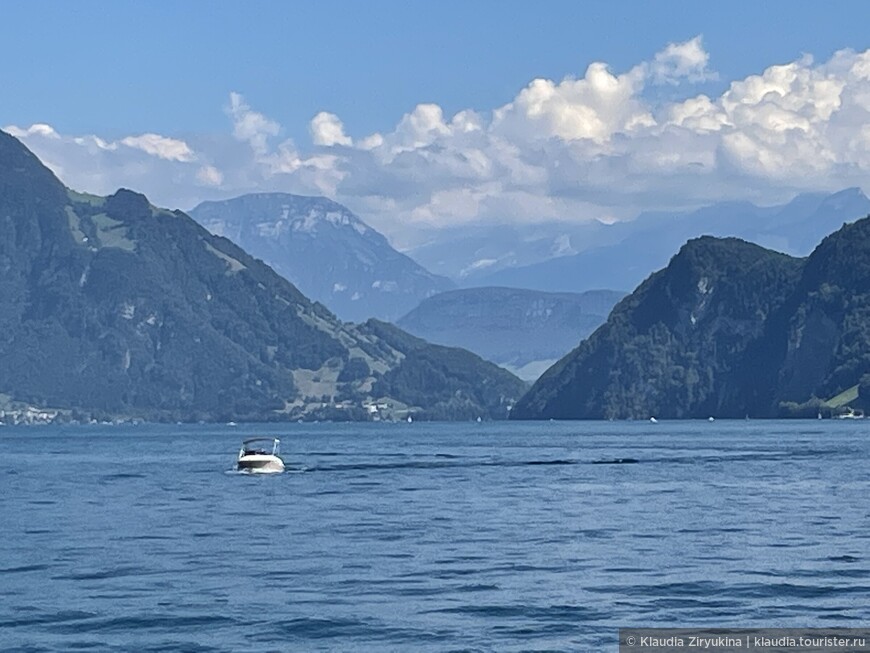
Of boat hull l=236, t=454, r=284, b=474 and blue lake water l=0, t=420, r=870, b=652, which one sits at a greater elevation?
boat hull l=236, t=454, r=284, b=474

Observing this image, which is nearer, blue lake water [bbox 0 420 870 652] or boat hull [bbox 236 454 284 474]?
blue lake water [bbox 0 420 870 652]

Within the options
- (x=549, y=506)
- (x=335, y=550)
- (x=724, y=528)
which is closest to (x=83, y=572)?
(x=335, y=550)

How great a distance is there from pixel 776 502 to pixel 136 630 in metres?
61.7

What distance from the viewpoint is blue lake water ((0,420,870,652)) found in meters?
58.1

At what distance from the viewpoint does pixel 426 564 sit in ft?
250

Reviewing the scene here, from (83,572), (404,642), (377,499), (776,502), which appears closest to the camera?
(404,642)

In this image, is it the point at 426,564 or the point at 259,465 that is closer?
the point at 426,564

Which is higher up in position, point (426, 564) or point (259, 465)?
point (259, 465)

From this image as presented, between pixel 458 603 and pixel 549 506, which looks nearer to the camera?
pixel 458 603

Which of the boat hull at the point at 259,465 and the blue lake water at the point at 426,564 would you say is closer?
the blue lake water at the point at 426,564

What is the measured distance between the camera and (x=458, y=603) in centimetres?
6316

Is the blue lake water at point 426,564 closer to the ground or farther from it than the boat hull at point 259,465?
closer to the ground

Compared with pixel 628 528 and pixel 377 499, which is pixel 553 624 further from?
pixel 377 499

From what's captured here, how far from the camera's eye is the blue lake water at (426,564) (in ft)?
191
